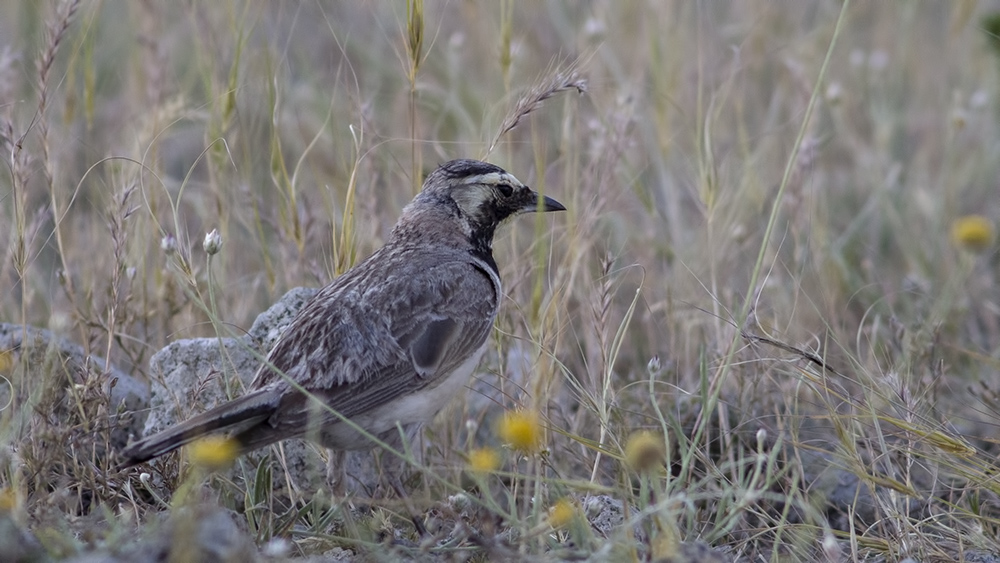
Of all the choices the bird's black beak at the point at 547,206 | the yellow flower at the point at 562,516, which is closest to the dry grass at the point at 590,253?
the yellow flower at the point at 562,516

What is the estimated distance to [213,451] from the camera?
3.25 metres

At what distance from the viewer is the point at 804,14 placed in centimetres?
927

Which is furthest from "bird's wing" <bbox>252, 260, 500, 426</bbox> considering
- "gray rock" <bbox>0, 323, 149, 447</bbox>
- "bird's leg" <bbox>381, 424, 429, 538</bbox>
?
"gray rock" <bbox>0, 323, 149, 447</bbox>

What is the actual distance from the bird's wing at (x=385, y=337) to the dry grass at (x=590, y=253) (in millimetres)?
273

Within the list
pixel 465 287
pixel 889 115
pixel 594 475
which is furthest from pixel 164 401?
pixel 889 115

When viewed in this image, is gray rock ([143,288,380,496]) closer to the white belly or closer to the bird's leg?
the bird's leg

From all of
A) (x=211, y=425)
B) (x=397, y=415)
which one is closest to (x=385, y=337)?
(x=397, y=415)

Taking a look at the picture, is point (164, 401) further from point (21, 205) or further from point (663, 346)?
point (663, 346)

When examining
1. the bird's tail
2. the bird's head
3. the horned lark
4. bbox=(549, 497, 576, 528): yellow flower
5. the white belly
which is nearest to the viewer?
bbox=(549, 497, 576, 528): yellow flower

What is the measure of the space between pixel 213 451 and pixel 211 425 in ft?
1.48

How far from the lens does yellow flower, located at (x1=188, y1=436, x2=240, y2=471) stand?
321 cm

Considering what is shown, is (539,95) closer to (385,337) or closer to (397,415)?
(385,337)

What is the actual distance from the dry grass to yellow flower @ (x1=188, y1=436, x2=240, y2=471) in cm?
10

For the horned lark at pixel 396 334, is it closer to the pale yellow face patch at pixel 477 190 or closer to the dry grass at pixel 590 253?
the pale yellow face patch at pixel 477 190
